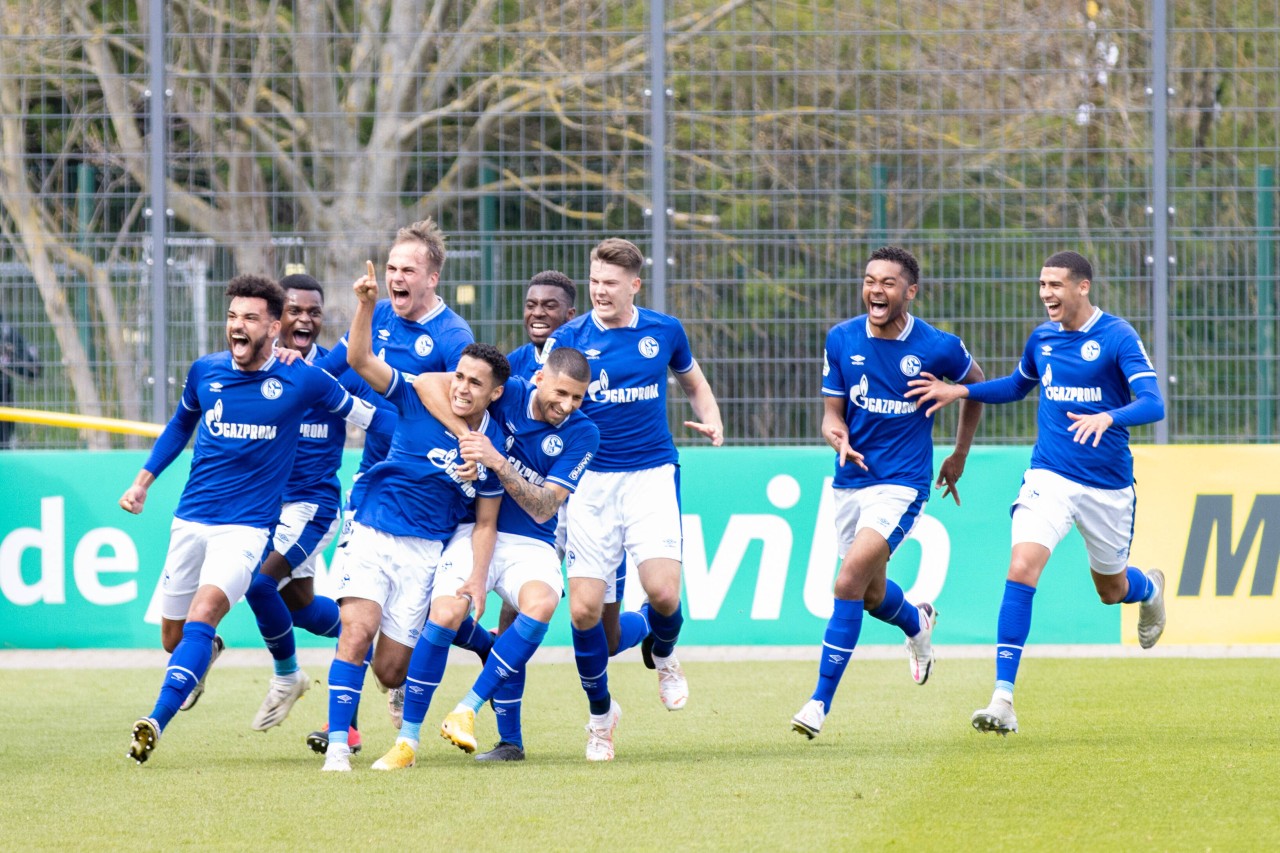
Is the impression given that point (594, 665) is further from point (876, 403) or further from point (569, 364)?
point (876, 403)

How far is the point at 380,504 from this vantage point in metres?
7.18

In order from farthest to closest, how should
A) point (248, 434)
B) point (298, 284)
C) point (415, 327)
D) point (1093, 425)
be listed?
point (298, 284), point (415, 327), point (1093, 425), point (248, 434)

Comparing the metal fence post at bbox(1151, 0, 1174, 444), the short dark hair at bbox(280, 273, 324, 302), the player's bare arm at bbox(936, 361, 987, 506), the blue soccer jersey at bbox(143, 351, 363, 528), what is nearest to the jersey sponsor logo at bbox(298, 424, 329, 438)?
the short dark hair at bbox(280, 273, 324, 302)

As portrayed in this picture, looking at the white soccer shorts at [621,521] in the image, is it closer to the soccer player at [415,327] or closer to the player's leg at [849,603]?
the soccer player at [415,327]

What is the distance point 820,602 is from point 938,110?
3.29 meters

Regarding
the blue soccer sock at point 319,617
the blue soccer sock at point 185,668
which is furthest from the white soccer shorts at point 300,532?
the blue soccer sock at point 185,668

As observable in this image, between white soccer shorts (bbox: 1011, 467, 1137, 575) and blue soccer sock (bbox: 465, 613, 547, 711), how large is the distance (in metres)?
2.29

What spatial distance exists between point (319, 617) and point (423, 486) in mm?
2050

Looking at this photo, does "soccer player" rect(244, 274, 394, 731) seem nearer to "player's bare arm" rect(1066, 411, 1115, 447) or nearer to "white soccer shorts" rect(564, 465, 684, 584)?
"white soccer shorts" rect(564, 465, 684, 584)

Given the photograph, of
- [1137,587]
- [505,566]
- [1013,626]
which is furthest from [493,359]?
[1137,587]

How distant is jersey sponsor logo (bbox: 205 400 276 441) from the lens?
7.47 m

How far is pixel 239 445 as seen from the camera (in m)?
7.47

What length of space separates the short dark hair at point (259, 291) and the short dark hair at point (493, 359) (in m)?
0.89

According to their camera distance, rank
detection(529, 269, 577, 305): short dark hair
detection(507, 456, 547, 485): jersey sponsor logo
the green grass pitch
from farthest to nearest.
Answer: detection(529, 269, 577, 305): short dark hair
detection(507, 456, 547, 485): jersey sponsor logo
the green grass pitch
